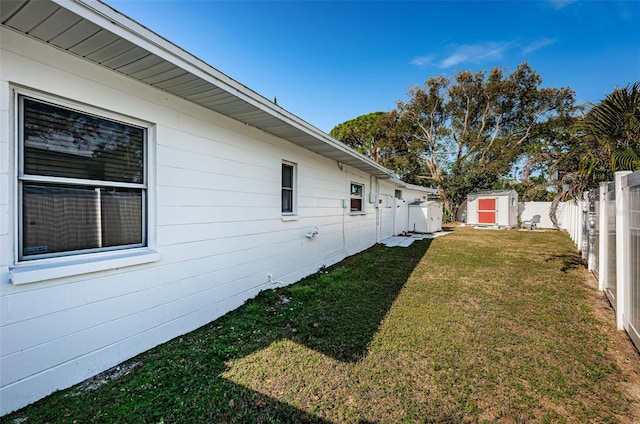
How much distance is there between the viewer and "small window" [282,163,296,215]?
5473 mm

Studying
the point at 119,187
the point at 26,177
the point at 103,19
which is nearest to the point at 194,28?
the point at 103,19

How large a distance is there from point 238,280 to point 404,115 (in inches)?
904

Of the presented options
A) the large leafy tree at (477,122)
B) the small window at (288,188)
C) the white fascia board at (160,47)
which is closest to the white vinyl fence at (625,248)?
the white fascia board at (160,47)

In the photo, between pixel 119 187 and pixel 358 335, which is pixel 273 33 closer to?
pixel 119 187

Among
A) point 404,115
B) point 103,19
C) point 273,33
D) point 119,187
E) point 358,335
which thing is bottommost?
point 358,335

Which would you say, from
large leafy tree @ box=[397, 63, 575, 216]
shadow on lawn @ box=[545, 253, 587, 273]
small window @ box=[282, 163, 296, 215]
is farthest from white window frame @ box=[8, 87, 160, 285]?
large leafy tree @ box=[397, 63, 575, 216]

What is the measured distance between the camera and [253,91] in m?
3.54

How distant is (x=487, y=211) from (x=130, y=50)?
1985cm

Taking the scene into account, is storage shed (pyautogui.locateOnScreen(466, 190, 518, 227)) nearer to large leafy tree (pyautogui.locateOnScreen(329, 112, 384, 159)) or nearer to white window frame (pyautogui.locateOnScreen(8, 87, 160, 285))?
large leafy tree (pyautogui.locateOnScreen(329, 112, 384, 159))

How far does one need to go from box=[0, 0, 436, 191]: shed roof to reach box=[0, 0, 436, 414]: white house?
1 cm

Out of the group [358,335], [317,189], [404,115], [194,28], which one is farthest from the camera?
[404,115]

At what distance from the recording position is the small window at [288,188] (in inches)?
215

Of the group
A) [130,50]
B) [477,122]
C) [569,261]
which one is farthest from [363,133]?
[130,50]

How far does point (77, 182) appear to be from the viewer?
7.79 feet
